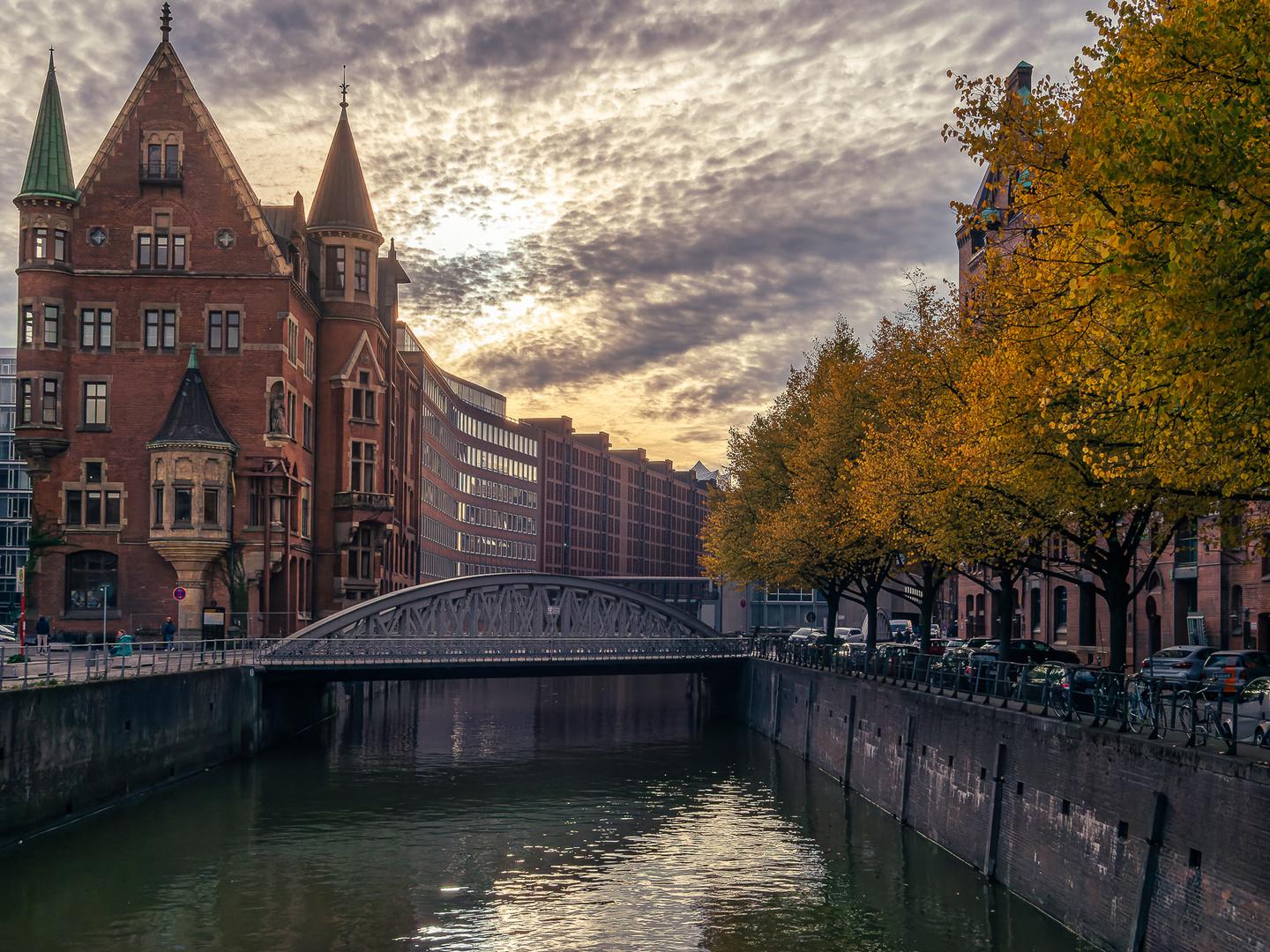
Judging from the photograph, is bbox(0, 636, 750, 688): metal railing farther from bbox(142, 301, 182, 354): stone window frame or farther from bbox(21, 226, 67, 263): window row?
bbox(21, 226, 67, 263): window row

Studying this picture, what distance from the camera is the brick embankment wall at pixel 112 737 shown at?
27.2 meters

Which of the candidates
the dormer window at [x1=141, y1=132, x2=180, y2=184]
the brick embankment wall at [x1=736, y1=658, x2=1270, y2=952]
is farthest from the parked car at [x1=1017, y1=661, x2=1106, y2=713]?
the dormer window at [x1=141, y1=132, x2=180, y2=184]

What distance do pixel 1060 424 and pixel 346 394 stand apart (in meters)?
49.5

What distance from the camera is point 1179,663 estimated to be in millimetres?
37781

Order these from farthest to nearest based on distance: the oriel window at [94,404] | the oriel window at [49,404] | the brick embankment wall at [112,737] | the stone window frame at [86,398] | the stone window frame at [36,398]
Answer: the oriel window at [94,404]
the stone window frame at [86,398]
the oriel window at [49,404]
the stone window frame at [36,398]
the brick embankment wall at [112,737]

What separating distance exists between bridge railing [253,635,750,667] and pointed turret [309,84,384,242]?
23.7m

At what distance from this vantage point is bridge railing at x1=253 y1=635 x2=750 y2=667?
49031 millimetres

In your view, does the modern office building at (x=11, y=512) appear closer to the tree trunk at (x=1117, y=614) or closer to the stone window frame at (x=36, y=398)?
the stone window frame at (x=36, y=398)

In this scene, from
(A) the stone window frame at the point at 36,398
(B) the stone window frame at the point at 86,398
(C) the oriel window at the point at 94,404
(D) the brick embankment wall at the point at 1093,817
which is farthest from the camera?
(C) the oriel window at the point at 94,404

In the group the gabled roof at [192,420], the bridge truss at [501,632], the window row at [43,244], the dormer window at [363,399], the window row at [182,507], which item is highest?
the window row at [43,244]

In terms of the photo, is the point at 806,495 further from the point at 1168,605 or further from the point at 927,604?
the point at 1168,605

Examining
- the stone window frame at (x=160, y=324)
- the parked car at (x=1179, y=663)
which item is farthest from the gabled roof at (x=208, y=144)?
Answer: the parked car at (x=1179, y=663)

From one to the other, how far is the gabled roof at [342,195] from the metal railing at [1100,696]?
4049 cm

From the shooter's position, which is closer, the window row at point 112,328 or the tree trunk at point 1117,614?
the tree trunk at point 1117,614
